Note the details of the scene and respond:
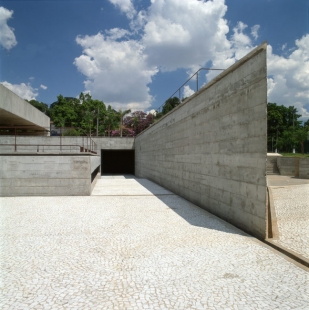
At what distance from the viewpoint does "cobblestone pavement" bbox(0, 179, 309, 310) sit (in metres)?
3.03

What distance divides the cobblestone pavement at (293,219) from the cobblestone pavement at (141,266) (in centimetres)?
62

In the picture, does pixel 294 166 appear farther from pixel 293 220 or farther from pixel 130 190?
pixel 293 220

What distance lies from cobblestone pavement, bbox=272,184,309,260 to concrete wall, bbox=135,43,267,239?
560 millimetres

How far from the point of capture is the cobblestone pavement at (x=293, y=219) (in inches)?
187

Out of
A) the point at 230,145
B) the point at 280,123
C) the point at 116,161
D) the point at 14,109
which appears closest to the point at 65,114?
the point at 116,161

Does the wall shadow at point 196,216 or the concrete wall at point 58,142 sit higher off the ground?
the concrete wall at point 58,142

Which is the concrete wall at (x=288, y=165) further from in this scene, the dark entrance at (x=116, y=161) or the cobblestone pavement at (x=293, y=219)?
the dark entrance at (x=116, y=161)

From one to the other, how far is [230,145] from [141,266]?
144 inches

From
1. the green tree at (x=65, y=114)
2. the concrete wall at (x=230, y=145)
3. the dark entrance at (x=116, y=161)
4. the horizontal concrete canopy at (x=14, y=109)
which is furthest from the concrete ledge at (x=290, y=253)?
the green tree at (x=65, y=114)

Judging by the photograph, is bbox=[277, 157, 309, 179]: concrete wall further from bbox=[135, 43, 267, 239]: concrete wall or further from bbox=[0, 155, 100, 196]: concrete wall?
bbox=[0, 155, 100, 196]: concrete wall

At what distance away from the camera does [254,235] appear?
5.31m

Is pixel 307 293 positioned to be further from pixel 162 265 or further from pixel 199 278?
pixel 162 265

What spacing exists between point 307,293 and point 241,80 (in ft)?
14.1

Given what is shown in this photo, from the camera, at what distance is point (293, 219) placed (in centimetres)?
650
